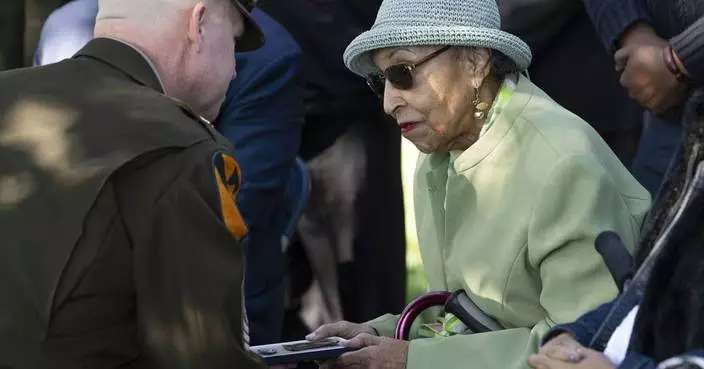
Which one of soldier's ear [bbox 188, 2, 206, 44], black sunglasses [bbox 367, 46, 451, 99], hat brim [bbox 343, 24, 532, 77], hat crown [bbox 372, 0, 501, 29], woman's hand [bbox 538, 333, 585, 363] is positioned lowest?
woman's hand [bbox 538, 333, 585, 363]

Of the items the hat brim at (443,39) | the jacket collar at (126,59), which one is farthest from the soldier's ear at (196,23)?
the hat brim at (443,39)

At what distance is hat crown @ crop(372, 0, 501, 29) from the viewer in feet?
11.0

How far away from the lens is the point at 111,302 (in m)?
2.46

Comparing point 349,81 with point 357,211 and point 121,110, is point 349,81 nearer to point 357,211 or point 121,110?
point 357,211

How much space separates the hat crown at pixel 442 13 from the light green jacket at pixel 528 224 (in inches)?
8.3

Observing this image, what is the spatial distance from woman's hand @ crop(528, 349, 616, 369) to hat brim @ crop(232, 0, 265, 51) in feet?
3.54

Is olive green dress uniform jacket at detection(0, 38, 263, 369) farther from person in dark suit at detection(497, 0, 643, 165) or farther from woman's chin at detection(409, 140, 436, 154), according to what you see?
person in dark suit at detection(497, 0, 643, 165)

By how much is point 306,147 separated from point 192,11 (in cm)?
228

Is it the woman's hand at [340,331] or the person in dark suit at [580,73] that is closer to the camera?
the woman's hand at [340,331]

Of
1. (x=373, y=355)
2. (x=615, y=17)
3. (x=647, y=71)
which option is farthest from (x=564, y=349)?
(x=615, y=17)

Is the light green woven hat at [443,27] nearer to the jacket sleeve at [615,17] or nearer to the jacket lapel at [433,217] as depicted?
the jacket lapel at [433,217]

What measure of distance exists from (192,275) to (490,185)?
3.55 feet

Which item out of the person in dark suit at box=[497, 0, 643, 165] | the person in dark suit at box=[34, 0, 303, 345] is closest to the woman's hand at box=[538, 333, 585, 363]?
the person in dark suit at box=[34, 0, 303, 345]

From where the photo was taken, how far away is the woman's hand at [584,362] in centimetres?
227
